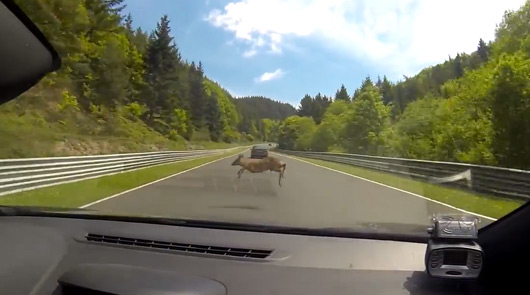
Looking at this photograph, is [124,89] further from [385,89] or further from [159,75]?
[385,89]

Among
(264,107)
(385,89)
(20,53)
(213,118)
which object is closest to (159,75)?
(213,118)

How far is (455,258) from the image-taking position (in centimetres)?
285

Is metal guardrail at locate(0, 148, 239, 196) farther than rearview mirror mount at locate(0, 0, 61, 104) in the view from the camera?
Yes

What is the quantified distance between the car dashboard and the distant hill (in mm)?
2107

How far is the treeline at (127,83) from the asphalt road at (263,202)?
0.70 m

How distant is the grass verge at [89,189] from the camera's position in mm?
7301

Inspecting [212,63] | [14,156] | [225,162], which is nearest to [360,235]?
[212,63]

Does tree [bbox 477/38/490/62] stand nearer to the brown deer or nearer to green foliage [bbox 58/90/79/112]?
the brown deer

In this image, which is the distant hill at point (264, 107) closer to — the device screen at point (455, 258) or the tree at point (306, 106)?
the tree at point (306, 106)

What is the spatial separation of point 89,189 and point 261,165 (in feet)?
10.3

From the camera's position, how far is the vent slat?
138 inches

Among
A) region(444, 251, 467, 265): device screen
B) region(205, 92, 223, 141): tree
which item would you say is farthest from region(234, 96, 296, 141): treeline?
region(444, 251, 467, 265): device screen

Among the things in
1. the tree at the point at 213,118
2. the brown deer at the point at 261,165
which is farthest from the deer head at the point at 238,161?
the tree at the point at 213,118

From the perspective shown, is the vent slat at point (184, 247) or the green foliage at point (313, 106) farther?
the green foliage at point (313, 106)
